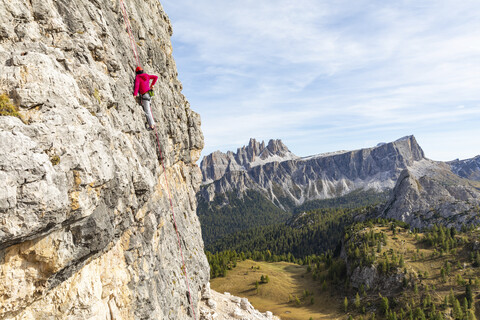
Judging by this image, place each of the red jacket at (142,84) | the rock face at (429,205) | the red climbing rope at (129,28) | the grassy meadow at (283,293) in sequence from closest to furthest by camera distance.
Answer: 1. the red jacket at (142,84)
2. the red climbing rope at (129,28)
3. the grassy meadow at (283,293)
4. the rock face at (429,205)

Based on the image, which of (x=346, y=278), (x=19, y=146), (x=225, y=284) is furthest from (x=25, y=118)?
(x=346, y=278)

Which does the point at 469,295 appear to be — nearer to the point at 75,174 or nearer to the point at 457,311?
the point at 457,311

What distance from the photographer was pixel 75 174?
34.9ft

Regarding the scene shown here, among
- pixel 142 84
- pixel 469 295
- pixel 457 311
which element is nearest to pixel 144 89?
pixel 142 84

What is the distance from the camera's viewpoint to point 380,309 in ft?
215

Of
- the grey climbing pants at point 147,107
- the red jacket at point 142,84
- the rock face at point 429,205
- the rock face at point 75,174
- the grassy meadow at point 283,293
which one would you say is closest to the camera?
the rock face at point 75,174

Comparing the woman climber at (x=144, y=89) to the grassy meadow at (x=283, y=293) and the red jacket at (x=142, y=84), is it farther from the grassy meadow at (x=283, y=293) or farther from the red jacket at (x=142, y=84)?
the grassy meadow at (x=283, y=293)

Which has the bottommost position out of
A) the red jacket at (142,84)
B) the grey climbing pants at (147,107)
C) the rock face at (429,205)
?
the rock face at (429,205)

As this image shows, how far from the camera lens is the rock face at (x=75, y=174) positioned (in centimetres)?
927

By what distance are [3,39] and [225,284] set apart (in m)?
81.2

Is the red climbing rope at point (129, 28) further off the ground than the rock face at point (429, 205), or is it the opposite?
the red climbing rope at point (129, 28)

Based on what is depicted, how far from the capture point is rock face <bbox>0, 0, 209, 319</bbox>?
30.4 feet

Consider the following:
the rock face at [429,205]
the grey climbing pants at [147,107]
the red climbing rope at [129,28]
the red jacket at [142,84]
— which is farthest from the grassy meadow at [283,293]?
the rock face at [429,205]

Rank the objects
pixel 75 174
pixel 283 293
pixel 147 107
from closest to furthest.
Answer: pixel 75 174
pixel 147 107
pixel 283 293
